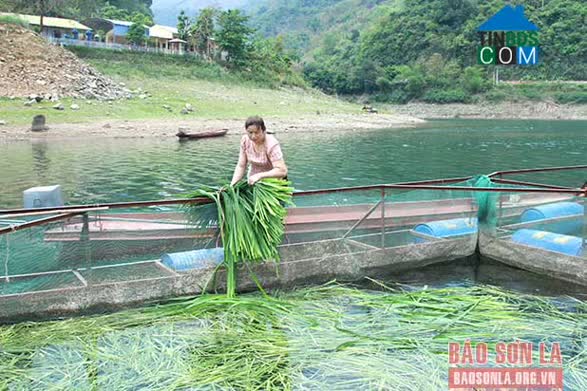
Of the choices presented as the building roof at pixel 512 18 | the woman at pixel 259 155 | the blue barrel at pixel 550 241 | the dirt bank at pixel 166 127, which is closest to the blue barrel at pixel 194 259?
the woman at pixel 259 155

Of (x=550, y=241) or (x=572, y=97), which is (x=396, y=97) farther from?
(x=550, y=241)

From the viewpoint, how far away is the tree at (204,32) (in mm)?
93500

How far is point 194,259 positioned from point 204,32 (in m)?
91.5

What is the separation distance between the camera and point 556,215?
9.20 meters

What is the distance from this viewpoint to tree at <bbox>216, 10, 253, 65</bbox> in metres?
90.3

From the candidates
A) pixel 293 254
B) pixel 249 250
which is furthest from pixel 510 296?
pixel 249 250

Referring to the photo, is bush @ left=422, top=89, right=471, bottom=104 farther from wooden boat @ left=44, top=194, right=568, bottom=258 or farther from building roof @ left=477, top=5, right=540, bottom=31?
wooden boat @ left=44, top=194, right=568, bottom=258

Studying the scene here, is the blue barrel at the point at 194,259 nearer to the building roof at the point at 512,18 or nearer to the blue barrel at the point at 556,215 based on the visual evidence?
the blue barrel at the point at 556,215

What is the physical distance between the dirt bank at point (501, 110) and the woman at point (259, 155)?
4121 inches

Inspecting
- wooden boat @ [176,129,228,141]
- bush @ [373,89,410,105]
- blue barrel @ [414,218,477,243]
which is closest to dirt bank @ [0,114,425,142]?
wooden boat @ [176,129,228,141]

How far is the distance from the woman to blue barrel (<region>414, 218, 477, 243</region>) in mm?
2998

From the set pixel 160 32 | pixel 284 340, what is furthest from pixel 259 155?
pixel 160 32

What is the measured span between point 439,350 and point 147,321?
11.0 feet

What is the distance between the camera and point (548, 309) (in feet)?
24.3
